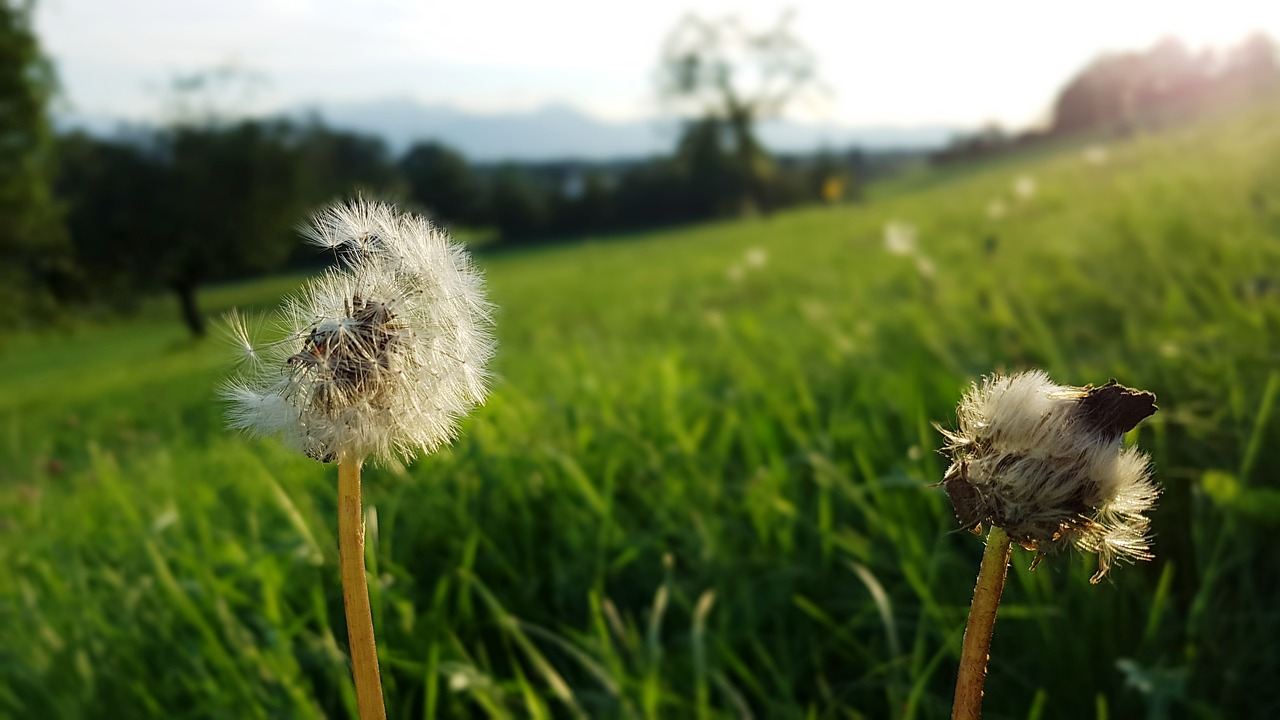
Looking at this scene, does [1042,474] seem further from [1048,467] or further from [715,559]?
[715,559]

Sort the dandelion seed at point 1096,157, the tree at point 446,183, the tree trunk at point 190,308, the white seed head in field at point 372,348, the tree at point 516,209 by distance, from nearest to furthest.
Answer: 1. the white seed head in field at point 372,348
2. the dandelion seed at point 1096,157
3. the tree trunk at point 190,308
4. the tree at point 446,183
5. the tree at point 516,209

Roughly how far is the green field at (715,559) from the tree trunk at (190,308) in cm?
3897

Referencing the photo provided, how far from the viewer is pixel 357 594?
540 millimetres

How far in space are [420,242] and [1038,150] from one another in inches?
2536

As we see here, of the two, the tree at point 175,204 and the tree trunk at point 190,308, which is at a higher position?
the tree at point 175,204

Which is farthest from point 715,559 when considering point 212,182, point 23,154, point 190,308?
point 190,308

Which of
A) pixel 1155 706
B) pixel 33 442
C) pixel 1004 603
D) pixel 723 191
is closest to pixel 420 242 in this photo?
pixel 1155 706

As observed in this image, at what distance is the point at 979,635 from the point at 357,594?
384 millimetres

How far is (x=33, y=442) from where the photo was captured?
37.0 feet

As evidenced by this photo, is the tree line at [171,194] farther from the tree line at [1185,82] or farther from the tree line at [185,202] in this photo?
the tree line at [1185,82]

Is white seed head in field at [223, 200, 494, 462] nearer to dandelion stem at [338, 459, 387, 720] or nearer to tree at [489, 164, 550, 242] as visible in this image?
dandelion stem at [338, 459, 387, 720]

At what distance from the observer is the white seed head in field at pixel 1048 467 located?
0.60 m

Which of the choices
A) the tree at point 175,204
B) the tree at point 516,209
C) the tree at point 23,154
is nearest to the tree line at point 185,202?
the tree at point 175,204

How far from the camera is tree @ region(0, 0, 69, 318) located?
24.9m
